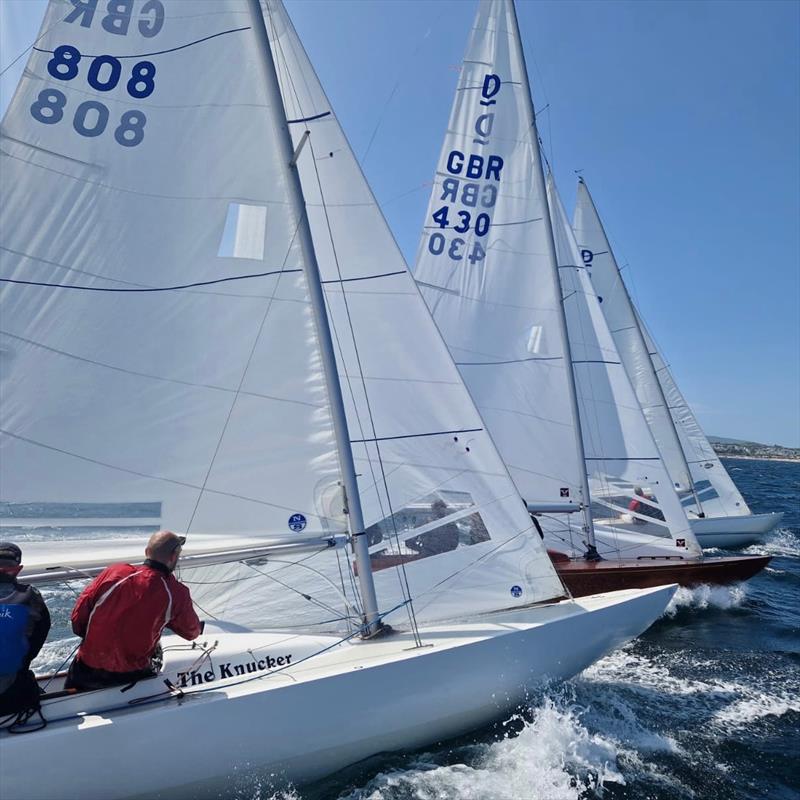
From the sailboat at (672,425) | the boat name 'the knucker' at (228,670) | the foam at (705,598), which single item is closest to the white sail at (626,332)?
the sailboat at (672,425)

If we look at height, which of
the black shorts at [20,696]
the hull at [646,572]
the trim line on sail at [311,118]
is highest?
the trim line on sail at [311,118]

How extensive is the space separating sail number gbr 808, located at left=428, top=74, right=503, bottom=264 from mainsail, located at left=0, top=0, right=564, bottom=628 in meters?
4.06

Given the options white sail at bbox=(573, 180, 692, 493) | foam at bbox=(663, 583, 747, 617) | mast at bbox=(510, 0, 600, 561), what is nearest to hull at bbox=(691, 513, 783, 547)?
white sail at bbox=(573, 180, 692, 493)

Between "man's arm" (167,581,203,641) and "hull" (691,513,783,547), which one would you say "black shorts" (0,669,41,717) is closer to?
"man's arm" (167,581,203,641)

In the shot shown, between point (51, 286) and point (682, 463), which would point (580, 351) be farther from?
point (51, 286)

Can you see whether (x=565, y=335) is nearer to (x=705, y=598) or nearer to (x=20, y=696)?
(x=705, y=598)

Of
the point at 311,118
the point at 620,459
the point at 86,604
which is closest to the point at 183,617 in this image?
the point at 86,604

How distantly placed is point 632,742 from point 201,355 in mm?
3636

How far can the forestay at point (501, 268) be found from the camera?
791cm

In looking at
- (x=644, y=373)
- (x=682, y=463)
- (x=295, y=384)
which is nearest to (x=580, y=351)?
(x=644, y=373)

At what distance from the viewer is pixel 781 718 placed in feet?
14.6

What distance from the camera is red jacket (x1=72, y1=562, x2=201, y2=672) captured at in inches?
109

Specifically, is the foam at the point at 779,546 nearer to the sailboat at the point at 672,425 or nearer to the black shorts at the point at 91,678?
the sailboat at the point at 672,425

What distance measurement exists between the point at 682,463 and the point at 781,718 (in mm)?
7681
